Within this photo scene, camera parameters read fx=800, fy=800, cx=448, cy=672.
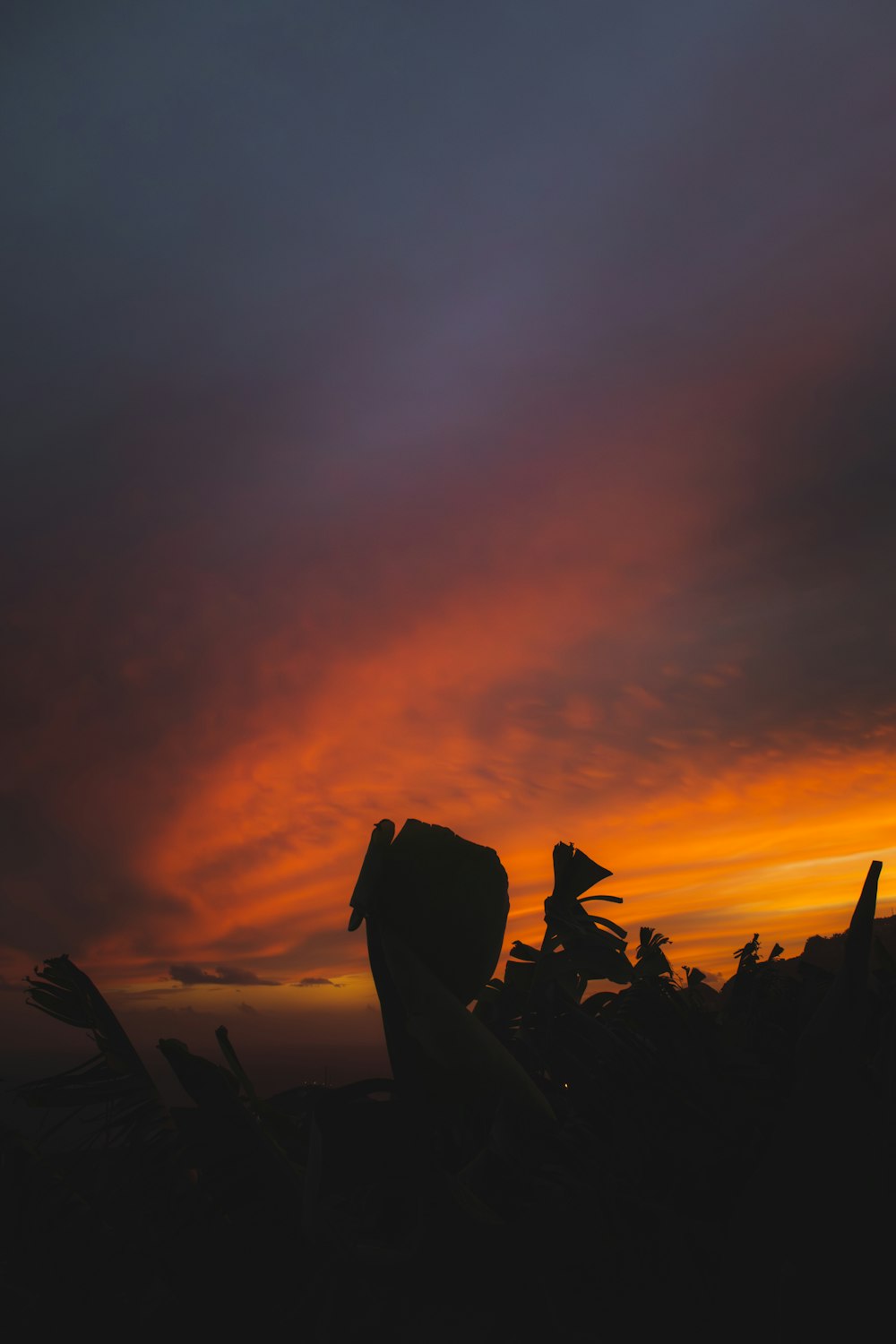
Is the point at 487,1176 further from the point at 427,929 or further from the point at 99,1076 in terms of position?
the point at 99,1076

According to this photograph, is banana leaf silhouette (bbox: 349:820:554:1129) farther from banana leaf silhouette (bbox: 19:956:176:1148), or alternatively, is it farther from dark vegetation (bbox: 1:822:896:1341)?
banana leaf silhouette (bbox: 19:956:176:1148)

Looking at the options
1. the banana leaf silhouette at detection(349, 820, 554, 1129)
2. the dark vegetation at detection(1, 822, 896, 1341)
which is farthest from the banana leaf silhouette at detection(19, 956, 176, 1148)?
the banana leaf silhouette at detection(349, 820, 554, 1129)

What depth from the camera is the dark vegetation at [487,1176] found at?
1397mm

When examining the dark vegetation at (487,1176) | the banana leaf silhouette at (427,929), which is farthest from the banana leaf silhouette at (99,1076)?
the banana leaf silhouette at (427,929)

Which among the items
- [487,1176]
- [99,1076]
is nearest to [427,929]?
[487,1176]

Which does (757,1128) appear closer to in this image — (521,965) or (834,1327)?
(834,1327)

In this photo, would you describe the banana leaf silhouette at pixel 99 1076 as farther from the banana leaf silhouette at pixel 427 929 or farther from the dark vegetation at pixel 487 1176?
the banana leaf silhouette at pixel 427 929

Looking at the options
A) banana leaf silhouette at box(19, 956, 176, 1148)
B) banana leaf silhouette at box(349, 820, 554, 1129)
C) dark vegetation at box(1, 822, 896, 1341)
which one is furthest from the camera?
banana leaf silhouette at box(19, 956, 176, 1148)

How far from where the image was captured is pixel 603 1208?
1.56 metres

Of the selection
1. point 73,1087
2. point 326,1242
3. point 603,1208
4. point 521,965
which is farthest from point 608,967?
point 73,1087

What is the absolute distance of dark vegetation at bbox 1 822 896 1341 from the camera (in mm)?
1397

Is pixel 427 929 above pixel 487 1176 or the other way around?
above

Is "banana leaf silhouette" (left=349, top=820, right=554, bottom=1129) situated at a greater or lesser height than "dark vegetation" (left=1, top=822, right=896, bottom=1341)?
greater

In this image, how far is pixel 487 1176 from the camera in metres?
1.68
